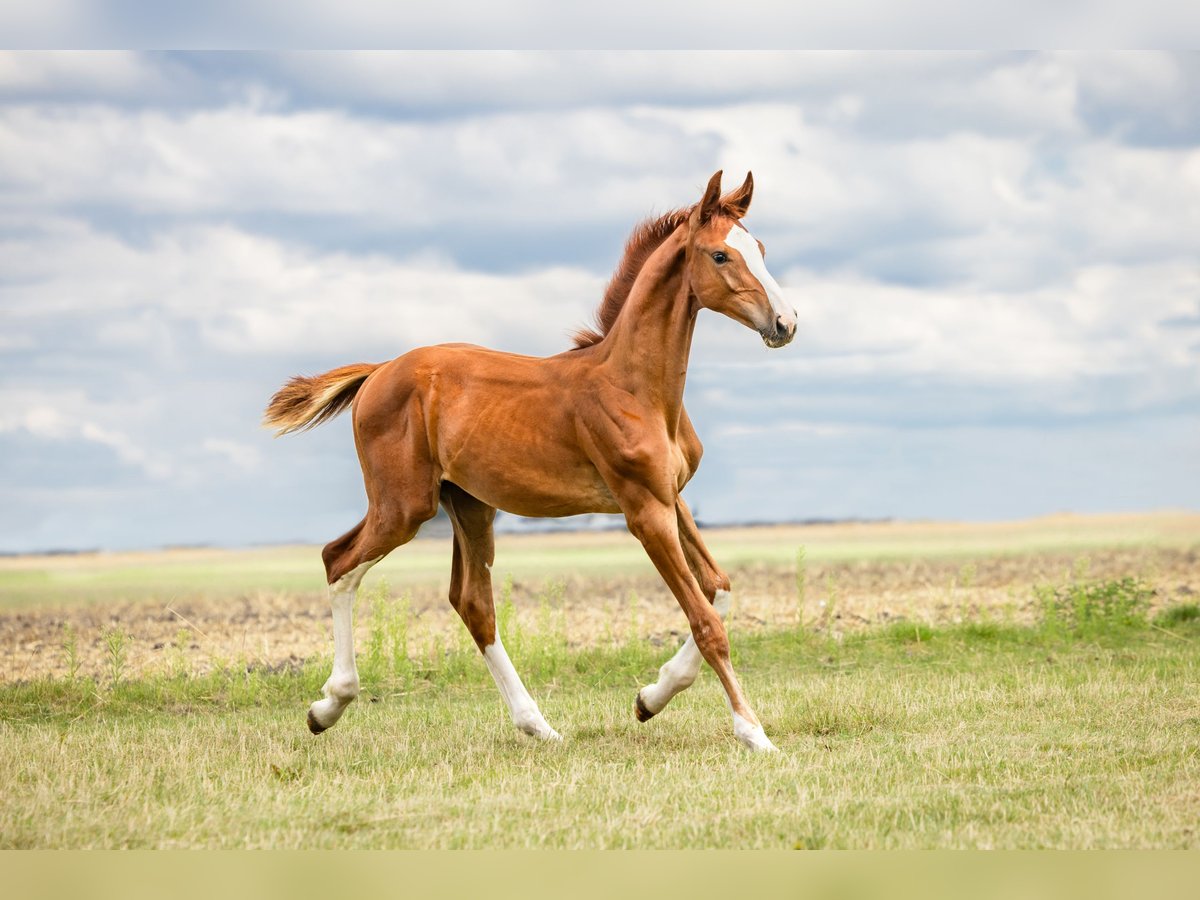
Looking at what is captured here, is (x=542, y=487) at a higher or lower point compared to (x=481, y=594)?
higher

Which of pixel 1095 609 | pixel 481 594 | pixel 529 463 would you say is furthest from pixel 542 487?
pixel 1095 609

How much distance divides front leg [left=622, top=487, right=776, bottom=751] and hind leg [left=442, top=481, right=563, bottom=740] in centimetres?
124

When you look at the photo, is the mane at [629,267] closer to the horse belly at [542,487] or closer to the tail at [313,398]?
the horse belly at [542,487]

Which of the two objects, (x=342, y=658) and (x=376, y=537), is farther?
(x=376, y=537)

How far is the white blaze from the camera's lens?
6.33 m

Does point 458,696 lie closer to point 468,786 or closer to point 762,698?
point 762,698

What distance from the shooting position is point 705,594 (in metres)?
7.18

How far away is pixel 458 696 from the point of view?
382 inches

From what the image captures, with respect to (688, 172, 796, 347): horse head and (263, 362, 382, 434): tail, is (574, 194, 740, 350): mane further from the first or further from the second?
(263, 362, 382, 434): tail

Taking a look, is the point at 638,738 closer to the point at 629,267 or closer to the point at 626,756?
the point at 626,756

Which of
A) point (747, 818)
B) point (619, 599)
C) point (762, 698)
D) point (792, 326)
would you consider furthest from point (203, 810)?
point (619, 599)

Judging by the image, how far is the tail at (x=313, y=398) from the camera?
8.16 m

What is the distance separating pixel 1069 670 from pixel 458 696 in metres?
4.87

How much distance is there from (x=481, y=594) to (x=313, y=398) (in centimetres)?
180
